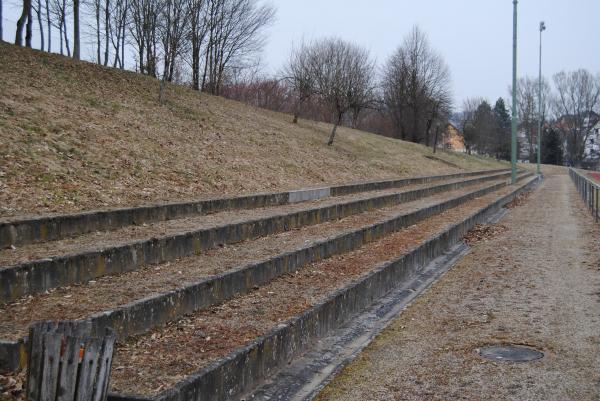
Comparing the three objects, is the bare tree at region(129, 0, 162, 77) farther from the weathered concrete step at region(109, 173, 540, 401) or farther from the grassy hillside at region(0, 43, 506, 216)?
the weathered concrete step at region(109, 173, 540, 401)

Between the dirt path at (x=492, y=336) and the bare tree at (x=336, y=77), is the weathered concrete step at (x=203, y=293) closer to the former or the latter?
the dirt path at (x=492, y=336)

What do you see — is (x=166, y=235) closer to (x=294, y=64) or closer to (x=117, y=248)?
(x=117, y=248)

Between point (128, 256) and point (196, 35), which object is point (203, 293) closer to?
point (128, 256)

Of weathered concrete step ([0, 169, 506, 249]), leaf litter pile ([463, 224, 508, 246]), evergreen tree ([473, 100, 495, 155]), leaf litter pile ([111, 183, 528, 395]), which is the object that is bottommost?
leaf litter pile ([463, 224, 508, 246])

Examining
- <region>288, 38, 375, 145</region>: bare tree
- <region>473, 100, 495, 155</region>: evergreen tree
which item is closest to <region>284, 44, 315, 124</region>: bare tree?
<region>288, 38, 375, 145</region>: bare tree

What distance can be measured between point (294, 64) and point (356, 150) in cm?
1179

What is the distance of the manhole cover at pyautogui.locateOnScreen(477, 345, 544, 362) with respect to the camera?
17.5ft

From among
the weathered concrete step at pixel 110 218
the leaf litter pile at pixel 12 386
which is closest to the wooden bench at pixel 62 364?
the leaf litter pile at pixel 12 386

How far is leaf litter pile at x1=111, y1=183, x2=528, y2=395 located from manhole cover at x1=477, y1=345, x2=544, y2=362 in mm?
1885

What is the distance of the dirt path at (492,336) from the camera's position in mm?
4684

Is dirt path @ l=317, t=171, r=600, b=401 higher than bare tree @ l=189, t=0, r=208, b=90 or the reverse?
the reverse

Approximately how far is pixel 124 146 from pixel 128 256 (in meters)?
7.90

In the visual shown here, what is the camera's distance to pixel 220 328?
5.52 metres

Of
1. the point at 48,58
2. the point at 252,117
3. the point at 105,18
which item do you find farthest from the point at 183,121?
the point at 105,18
